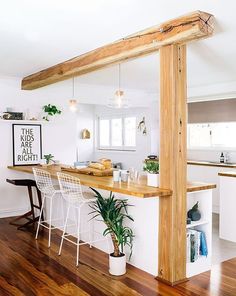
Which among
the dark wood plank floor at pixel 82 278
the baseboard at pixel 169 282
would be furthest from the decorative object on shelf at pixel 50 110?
the baseboard at pixel 169 282

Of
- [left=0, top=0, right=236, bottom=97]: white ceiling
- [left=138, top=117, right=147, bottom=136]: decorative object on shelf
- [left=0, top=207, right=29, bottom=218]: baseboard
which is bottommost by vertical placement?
[left=0, top=207, right=29, bottom=218]: baseboard

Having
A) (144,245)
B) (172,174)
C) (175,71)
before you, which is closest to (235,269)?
(144,245)

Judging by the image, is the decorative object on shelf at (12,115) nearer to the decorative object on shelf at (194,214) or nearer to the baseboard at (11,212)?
the baseboard at (11,212)

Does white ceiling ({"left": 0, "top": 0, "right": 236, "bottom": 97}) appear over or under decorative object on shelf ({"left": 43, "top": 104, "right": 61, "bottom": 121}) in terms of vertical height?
over

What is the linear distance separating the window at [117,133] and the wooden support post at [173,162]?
209 inches

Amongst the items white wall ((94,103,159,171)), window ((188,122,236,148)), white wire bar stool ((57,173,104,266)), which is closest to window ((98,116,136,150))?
white wall ((94,103,159,171))

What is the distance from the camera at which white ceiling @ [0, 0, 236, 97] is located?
8.83ft

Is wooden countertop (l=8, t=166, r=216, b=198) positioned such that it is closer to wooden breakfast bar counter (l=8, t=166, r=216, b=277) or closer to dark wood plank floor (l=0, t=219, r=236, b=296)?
wooden breakfast bar counter (l=8, t=166, r=216, b=277)

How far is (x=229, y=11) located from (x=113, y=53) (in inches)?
52.5

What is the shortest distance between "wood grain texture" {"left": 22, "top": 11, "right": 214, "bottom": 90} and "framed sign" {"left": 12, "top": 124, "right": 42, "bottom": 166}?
1328mm

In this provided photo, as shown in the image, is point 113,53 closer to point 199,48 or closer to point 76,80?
point 199,48

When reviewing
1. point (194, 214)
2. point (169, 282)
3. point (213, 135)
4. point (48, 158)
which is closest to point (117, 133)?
point (213, 135)

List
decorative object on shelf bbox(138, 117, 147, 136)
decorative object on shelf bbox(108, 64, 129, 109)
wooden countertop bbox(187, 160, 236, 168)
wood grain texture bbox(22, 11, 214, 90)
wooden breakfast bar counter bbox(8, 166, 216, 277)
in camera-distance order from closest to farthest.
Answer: wood grain texture bbox(22, 11, 214, 90) → wooden breakfast bar counter bbox(8, 166, 216, 277) → decorative object on shelf bbox(108, 64, 129, 109) → wooden countertop bbox(187, 160, 236, 168) → decorative object on shelf bbox(138, 117, 147, 136)

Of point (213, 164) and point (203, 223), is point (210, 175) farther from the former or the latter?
point (203, 223)
